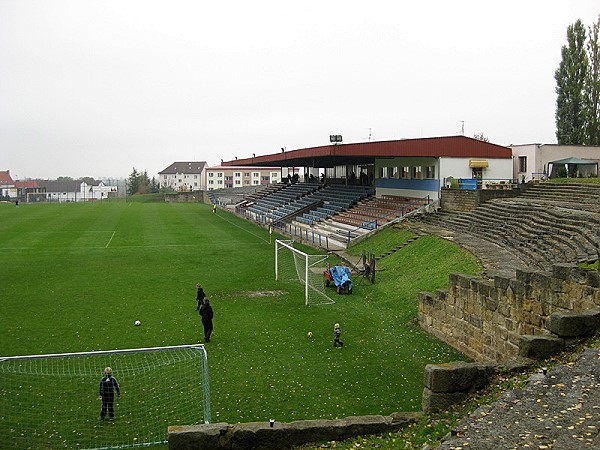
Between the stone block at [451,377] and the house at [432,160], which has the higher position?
the house at [432,160]

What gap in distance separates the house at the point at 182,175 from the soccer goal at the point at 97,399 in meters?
139

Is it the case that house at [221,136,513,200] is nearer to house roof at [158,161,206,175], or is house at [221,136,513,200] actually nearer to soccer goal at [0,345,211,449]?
soccer goal at [0,345,211,449]

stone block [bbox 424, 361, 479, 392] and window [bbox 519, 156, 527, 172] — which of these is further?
window [bbox 519, 156, 527, 172]

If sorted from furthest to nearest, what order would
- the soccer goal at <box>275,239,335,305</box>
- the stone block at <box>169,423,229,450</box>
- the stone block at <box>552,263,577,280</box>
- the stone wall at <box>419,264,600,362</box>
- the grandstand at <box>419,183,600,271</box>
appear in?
the soccer goal at <box>275,239,335,305</box>
the grandstand at <box>419,183,600,271</box>
the stone block at <box>552,263,577,280</box>
the stone wall at <box>419,264,600,362</box>
the stone block at <box>169,423,229,450</box>

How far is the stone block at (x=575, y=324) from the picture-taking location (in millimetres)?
9664

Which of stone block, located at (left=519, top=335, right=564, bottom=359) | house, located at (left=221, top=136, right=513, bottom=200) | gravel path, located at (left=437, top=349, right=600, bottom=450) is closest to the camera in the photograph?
gravel path, located at (left=437, top=349, right=600, bottom=450)

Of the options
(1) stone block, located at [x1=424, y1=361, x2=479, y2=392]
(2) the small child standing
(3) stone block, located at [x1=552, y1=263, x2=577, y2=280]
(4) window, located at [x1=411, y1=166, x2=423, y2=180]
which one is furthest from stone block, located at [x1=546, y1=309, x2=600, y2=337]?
(4) window, located at [x1=411, y1=166, x2=423, y2=180]

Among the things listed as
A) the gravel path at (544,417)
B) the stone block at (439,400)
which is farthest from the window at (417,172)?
the stone block at (439,400)

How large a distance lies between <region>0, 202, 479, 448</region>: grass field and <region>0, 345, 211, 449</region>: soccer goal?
0.73 metres

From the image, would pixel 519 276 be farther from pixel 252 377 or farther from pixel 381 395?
pixel 252 377

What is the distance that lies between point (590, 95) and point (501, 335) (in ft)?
144

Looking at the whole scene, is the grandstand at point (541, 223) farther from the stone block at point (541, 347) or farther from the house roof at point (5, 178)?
the house roof at point (5, 178)

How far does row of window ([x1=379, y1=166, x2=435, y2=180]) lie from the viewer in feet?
120

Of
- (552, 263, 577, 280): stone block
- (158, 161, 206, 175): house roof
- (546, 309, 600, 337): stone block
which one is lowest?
(546, 309, 600, 337): stone block
